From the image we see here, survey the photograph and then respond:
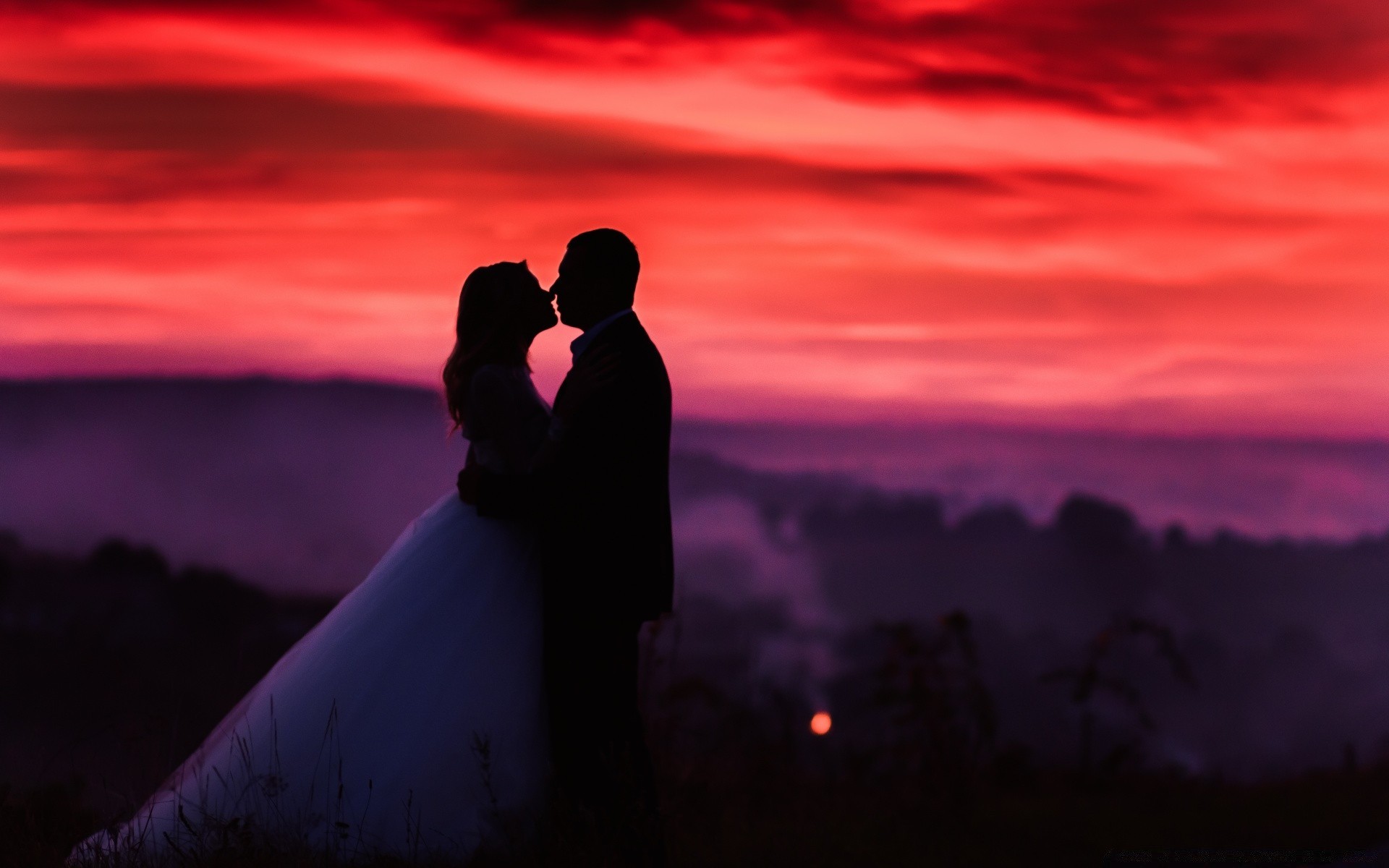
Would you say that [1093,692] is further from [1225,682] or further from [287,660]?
[1225,682]

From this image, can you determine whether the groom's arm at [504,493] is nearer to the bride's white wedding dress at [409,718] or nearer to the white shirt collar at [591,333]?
the bride's white wedding dress at [409,718]

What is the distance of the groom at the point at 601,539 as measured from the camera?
5559mm

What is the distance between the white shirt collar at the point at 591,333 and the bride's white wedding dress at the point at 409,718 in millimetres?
243

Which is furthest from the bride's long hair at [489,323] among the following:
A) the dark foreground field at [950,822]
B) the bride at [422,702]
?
the dark foreground field at [950,822]

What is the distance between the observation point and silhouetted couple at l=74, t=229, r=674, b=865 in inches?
214

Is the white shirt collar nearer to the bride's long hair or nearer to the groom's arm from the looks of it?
the bride's long hair

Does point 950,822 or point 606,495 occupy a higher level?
point 606,495

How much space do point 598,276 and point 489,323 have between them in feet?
1.70

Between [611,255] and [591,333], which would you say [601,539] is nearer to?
[591,333]

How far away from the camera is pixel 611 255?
18.9 feet

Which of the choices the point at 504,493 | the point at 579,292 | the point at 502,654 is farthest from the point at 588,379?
the point at 502,654

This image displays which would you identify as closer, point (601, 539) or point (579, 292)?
point (601, 539)

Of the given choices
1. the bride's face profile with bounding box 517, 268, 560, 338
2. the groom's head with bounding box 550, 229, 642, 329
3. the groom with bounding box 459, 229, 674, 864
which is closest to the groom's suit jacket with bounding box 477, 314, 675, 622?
the groom with bounding box 459, 229, 674, 864

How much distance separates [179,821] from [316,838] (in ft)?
2.17
